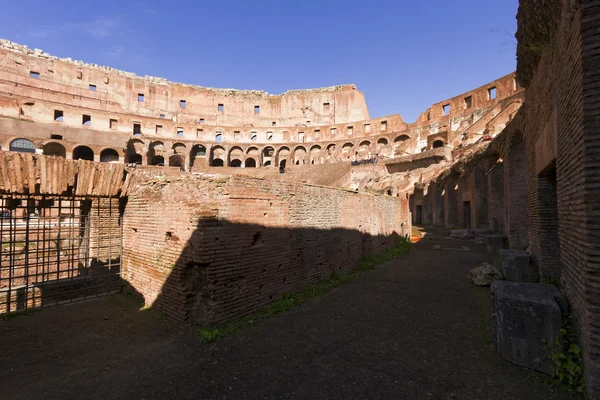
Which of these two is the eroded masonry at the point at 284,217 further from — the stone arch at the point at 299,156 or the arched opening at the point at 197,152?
the stone arch at the point at 299,156

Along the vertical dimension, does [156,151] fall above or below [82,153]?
above

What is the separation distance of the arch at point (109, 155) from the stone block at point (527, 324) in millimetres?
34393

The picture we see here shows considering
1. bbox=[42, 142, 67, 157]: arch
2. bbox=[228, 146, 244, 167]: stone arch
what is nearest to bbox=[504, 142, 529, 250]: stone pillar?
bbox=[42, 142, 67, 157]: arch

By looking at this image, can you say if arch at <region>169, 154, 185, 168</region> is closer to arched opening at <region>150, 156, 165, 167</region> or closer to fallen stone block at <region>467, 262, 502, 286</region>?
arched opening at <region>150, 156, 165, 167</region>

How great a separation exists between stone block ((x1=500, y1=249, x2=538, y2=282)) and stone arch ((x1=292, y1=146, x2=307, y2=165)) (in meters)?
38.0

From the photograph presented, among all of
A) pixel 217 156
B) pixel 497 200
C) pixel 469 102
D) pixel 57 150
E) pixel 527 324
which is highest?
pixel 469 102

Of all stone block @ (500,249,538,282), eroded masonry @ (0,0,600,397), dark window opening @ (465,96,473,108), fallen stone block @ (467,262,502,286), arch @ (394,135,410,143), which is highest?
dark window opening @ (465,96,473,108)

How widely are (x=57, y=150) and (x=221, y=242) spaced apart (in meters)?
32.4

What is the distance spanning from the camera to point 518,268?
588cm

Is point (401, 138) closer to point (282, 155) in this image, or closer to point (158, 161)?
point (282, 155)

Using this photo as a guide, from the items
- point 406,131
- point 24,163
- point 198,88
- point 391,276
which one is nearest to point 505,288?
point 391,276

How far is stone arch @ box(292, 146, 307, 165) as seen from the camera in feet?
142

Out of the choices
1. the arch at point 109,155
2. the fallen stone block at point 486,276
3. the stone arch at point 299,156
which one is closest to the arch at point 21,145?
the arch at point 109,155

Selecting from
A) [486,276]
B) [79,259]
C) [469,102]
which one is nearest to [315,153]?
[469,102]
